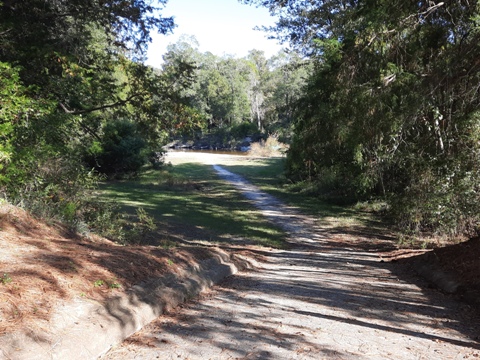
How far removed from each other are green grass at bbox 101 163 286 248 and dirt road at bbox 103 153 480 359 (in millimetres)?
5327

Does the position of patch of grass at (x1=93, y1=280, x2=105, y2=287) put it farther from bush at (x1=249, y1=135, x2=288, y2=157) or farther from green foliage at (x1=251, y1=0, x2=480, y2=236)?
bush at (x1=249, y1=135, x2=288, y2=157)

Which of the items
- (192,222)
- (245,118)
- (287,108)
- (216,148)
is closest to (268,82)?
(245,118)

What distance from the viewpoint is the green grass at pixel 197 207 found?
14.4 metres

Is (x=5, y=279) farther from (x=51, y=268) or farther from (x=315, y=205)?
(x=315, y=205)

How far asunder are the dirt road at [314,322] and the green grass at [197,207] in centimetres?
533

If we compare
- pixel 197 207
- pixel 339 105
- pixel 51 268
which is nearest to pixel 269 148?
pixel 197 207

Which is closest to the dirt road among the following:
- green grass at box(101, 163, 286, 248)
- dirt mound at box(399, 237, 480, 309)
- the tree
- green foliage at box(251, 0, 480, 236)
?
dirt mound at box(399, 237, 480, 309)

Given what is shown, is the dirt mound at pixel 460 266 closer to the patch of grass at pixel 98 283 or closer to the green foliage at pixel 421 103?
the green foliage at pixel 421 103

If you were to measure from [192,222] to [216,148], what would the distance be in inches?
2977

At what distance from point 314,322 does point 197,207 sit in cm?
1519

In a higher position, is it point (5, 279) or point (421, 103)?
point (421, 103)

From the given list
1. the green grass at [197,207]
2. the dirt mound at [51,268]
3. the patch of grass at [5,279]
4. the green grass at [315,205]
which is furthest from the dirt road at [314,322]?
the green grass at [315,205]

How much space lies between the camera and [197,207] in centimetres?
2012

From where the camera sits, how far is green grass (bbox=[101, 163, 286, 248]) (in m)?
14.4
